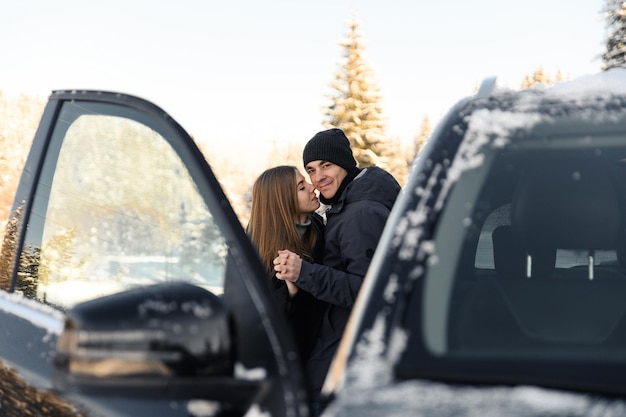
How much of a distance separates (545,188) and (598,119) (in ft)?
0.96

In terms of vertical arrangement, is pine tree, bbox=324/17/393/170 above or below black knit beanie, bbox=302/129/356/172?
above

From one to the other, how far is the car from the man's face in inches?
57.9

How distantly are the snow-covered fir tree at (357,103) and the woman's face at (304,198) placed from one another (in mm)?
45618

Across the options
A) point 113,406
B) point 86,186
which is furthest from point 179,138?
point 113,406

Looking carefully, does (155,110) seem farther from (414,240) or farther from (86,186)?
(414,240)

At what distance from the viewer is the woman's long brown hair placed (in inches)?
120

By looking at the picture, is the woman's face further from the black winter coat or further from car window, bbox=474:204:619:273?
car window, bbox=474:204:619:273

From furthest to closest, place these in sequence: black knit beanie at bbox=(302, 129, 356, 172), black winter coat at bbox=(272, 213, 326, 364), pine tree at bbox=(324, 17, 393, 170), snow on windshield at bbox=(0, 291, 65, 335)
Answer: pine tree at bbox=(324, 17, 393, 170) → black knit beanie at bbox=(302, 129, 356, 172) → black winter coat at bbox=(272, 213, 326, 364) → snow on windshield at bbox=(0, 291, 65, 335)

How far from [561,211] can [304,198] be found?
149 centimetres

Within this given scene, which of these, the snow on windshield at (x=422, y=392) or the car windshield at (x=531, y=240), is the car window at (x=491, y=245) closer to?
the car windshield at (x=531, y=240)

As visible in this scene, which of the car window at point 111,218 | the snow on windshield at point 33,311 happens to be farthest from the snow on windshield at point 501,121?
the snow on windshield at point 33,311

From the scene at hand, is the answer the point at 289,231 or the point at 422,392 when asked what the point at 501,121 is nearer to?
the point at 422,392

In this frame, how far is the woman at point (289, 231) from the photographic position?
9.59 ft

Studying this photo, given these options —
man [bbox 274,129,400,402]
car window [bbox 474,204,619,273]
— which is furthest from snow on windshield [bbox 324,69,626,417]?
car window [bbox 474,204,619,273]
